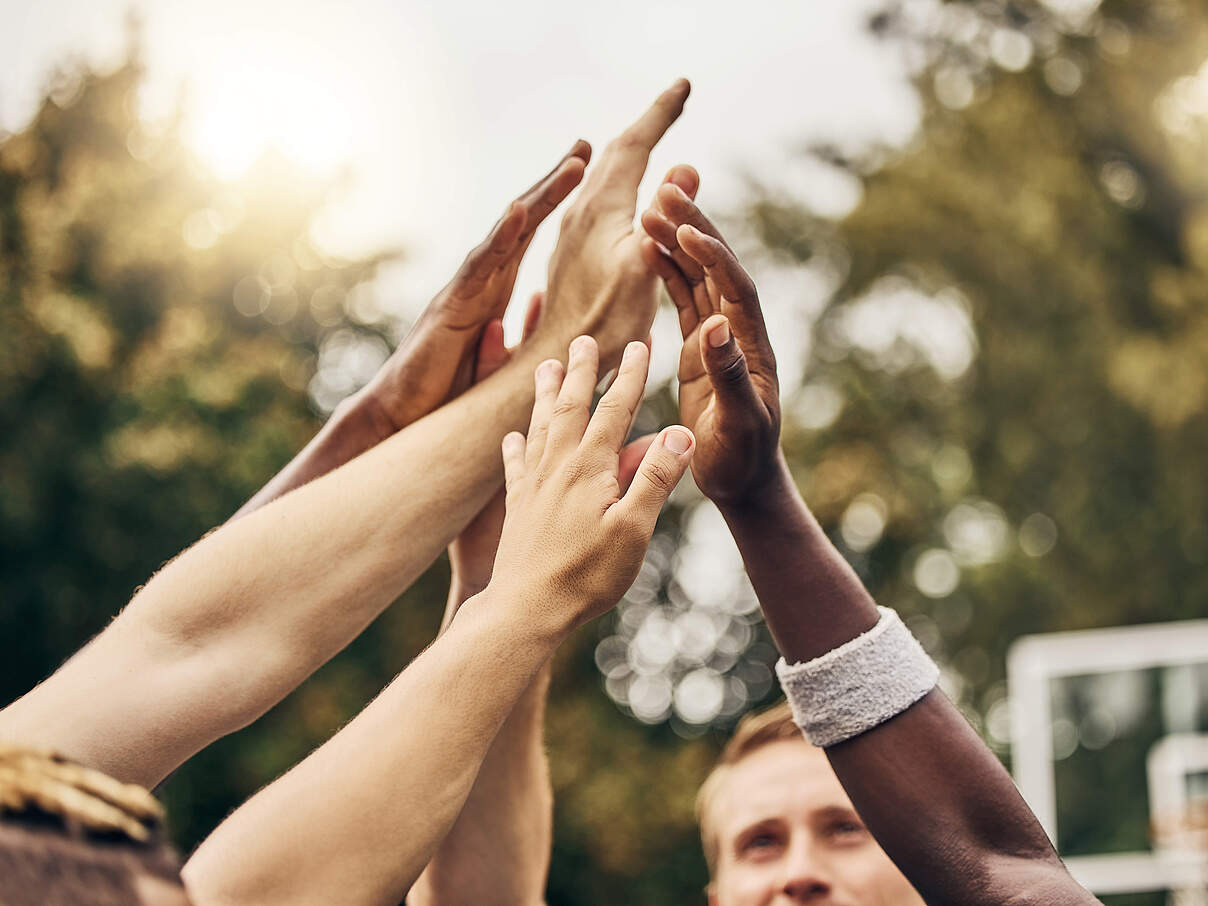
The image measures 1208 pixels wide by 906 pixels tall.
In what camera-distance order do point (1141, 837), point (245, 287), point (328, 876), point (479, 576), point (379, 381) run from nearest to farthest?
1. point (328, 876)
2. point (479, 576)
3. point (379, 381)
4. point (1141, 837)
5. point (245, 287)

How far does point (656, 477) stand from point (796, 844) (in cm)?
90

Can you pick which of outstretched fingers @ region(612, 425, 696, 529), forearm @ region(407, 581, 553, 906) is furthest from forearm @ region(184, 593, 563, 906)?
forearm @ region(407, 581, 553, 906)

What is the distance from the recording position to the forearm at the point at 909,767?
54.3 inches

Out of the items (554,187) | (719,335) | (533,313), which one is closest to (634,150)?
(554,187)

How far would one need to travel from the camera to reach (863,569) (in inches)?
498

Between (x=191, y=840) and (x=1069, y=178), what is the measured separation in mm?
8890

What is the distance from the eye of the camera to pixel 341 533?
1.64 metres

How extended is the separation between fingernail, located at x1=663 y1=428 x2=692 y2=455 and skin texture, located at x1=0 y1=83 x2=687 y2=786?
0.57 meters

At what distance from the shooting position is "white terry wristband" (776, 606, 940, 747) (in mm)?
1459

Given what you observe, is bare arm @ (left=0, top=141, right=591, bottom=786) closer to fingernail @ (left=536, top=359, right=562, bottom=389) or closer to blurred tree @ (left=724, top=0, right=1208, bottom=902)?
fingernail @ (left=536, top=359, right=562, bottom=389)

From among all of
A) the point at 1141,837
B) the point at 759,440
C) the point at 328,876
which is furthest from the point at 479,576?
the point at 1141,837

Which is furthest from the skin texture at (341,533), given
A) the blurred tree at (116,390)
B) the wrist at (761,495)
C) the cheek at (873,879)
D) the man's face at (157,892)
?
the blurred tree at (116,390)

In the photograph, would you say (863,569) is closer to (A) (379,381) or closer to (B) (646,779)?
(B) (646,779)

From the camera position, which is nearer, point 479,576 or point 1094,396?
point 479,576
